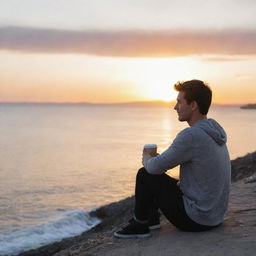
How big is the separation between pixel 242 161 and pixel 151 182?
13974 mm

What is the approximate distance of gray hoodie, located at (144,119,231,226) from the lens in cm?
591

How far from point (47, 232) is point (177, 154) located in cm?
1259

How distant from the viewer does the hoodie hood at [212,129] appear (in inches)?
235

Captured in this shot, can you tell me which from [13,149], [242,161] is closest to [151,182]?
[242,161]

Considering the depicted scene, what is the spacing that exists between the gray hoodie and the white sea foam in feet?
31.6

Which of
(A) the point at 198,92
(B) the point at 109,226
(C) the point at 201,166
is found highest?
(A) the point at 198,92

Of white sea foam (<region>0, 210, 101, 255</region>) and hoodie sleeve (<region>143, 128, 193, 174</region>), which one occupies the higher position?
hoodie sleeve (<region>143, 128, 193, 174</region>)

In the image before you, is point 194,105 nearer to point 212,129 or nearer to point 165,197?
point 212,129

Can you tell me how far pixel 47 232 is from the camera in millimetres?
17531

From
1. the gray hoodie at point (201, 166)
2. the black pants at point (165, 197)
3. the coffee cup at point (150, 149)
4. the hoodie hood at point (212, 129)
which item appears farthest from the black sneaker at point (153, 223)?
the hoodie hood at point (212, 129)

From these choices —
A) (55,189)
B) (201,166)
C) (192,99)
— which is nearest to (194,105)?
(192,99)

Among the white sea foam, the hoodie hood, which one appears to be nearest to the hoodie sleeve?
the hoodie hood

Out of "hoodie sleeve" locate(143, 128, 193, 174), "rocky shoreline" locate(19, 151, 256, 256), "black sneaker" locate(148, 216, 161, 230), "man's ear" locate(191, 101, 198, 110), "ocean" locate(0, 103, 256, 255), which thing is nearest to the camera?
"hoodie sleeve" locate(143, 128, 193, 174)

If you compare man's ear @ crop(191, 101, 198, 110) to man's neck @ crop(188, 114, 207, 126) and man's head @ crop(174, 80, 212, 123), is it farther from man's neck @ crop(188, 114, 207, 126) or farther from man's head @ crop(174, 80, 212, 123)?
man's neck @ crop(188, 114, 207, 126)
